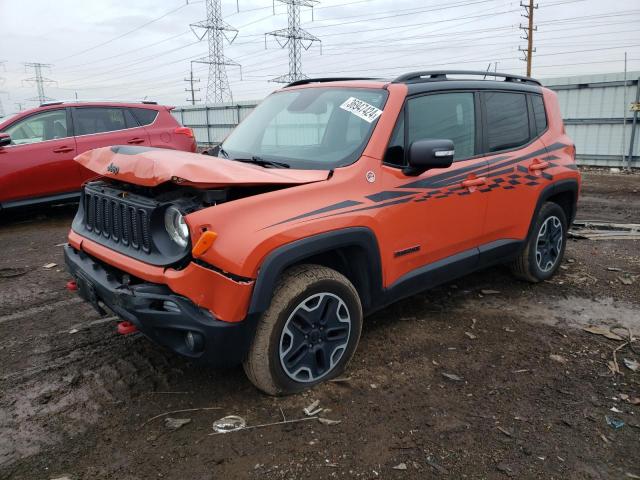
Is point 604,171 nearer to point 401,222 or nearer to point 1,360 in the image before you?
point 401,222

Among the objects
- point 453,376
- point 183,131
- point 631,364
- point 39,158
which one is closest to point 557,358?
point 631,364

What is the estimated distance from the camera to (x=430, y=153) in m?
3.11

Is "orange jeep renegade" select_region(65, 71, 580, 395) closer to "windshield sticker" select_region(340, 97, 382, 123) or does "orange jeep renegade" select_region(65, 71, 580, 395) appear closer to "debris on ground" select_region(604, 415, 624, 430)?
"windshield sticker" select_region(340, 97, 382, 123)

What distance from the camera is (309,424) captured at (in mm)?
2760

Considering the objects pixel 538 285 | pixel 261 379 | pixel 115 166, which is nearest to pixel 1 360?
pixel 115 166

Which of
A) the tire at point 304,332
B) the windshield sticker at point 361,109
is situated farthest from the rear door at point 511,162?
the tire at point 304,332

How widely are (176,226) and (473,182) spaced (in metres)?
2.21

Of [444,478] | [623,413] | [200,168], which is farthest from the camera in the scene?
[623,413]

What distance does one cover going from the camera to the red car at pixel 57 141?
24.0 ft

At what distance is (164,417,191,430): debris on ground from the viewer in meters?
2.77

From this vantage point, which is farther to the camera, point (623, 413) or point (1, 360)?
point (1, 360)

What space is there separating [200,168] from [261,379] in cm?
119

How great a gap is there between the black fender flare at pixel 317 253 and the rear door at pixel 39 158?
20.0 feet

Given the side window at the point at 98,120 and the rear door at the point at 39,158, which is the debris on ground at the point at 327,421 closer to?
the rear door at the point at 39,158
